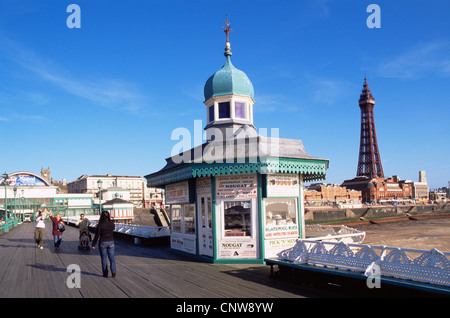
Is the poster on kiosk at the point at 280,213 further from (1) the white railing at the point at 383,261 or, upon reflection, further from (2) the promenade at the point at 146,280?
(1) the white railing at the point at 383,261

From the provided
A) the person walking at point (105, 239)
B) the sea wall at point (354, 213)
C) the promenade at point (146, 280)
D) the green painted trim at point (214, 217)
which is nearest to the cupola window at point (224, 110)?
the green painted trim at point (214, 217)

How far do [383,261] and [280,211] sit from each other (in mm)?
5468

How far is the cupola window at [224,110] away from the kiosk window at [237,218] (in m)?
4.39

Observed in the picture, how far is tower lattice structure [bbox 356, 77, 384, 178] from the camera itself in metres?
181

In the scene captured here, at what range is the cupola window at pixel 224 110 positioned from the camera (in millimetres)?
14984

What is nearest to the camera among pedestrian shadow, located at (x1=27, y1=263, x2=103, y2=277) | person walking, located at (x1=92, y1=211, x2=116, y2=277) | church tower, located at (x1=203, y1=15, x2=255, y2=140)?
person walking, located at (x1=92, y1=211, x2=116, y2=277)

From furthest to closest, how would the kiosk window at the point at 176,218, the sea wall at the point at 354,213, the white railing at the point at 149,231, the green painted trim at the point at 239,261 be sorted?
the sea wall at the point at 354,213 < the white railing at the point at 149,231 < the kiosk window at the point at 176,218 < the green painted trim at the point at 239,261

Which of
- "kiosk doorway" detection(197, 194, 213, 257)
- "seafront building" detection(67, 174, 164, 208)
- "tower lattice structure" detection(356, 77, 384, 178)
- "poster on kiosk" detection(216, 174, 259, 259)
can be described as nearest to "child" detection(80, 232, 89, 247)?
"kiosk doorway" detection(197, 194, 213, 257)

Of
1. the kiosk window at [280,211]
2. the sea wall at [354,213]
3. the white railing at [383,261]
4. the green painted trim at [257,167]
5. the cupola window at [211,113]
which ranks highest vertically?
the cupola window at [211,113]

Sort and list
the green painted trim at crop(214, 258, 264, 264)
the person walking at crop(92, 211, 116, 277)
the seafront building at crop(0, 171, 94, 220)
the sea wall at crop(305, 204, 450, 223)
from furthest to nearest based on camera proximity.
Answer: the sea wall at crop(305, 204, 450, 223)
the seafront building at crop(0, 171, 94, 220)
the green painted trim at crop(214, 258, 264, 264)
the person walking at crop(92, 211, 116, 277)

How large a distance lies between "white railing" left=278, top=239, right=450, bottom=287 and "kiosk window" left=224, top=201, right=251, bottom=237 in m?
2.72

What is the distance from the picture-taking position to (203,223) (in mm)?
12875

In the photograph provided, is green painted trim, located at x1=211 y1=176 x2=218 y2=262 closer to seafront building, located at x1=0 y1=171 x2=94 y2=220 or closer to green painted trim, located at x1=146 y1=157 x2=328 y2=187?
green painted trim, located at x1=146 y1=157 x2=328 y2=187

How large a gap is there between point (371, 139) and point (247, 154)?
615ft
